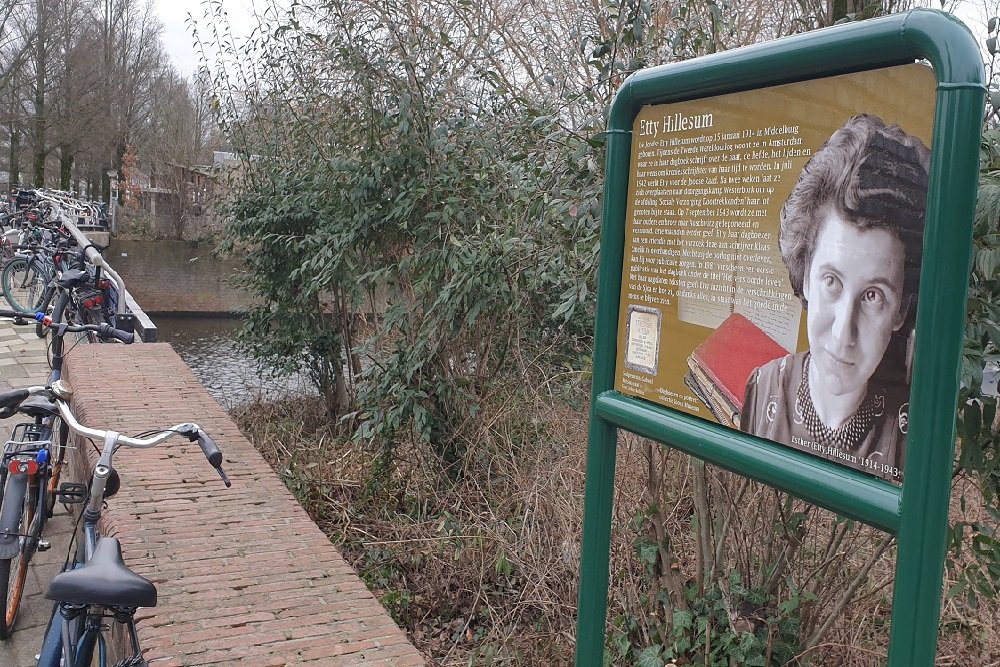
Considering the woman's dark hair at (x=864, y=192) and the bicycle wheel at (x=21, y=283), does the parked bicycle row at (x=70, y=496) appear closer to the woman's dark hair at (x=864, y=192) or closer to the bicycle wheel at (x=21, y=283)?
the woman's dark hair at (x=864, y=192)

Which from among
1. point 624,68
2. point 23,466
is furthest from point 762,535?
point 23,466

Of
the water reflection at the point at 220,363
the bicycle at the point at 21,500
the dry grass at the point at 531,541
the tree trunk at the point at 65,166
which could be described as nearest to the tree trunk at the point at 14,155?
the tree trunk at the point at 65,166

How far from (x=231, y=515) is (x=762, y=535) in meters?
2.55

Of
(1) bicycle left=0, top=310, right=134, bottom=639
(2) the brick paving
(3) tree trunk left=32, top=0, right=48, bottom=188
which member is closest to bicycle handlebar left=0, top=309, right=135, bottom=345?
(1) bicycle left=0, top=310, right=134, bottom=639

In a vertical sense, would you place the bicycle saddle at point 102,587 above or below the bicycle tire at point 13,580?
above

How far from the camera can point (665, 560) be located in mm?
4129

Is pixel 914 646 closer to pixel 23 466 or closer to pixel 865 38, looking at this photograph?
pixel 865 38

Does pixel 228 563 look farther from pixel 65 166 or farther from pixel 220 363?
pixel 65 166

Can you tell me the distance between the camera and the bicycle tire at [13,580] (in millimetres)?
4207

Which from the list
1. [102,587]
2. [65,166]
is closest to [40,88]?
[65,166]

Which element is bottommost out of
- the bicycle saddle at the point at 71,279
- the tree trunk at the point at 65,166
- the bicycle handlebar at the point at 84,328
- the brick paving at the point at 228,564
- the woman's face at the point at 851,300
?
the brick paving at the point at 228,564

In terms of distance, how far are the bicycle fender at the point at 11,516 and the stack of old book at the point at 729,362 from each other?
3.36m

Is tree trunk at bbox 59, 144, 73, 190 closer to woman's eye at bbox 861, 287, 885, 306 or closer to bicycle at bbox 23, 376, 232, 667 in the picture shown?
bicycle at bbox 23, 376, 232, 667

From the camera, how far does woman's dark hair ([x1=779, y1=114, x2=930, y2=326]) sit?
5.10 ft
